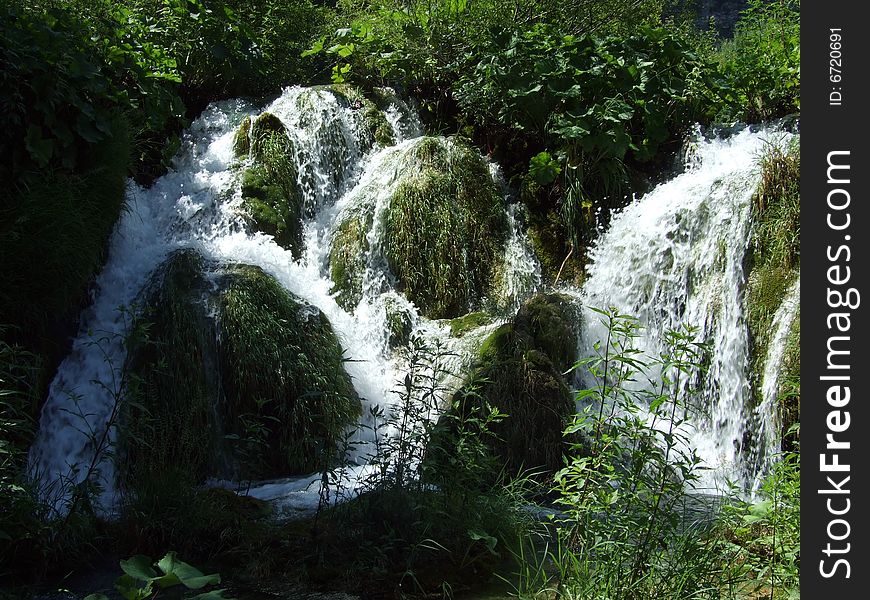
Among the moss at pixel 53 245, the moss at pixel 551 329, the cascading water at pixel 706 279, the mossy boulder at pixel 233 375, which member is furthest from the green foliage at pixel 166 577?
the moss at pixel 551 329

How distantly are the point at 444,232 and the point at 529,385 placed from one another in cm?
261

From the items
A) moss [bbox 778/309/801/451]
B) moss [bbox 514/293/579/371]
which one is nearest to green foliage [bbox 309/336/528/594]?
moss [bbox 514/293/579/371]

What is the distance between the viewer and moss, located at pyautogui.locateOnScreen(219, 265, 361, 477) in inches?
225

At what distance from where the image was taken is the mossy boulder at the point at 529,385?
18.0 ft

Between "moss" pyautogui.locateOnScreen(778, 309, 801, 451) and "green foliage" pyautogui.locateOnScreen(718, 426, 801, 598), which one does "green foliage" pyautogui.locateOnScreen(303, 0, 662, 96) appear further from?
"green foliage" pyautogui.locateOnScreen(718, 426, 801, 598)

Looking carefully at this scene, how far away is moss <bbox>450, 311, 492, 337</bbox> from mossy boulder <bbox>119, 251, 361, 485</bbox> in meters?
1.10

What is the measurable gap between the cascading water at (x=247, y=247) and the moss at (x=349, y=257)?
7cm

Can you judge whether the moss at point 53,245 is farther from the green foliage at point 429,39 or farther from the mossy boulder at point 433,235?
the green foliage at point 429,39

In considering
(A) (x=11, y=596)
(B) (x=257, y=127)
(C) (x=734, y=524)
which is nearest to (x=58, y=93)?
(B) (x=257, y=127)

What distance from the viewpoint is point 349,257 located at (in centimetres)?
777

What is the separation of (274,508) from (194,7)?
7794mm

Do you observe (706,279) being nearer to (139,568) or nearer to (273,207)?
(273,207)

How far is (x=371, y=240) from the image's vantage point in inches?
310

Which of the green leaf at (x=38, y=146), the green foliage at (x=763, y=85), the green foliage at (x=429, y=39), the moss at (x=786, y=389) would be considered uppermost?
the green foliage at (x=429, y=39)
